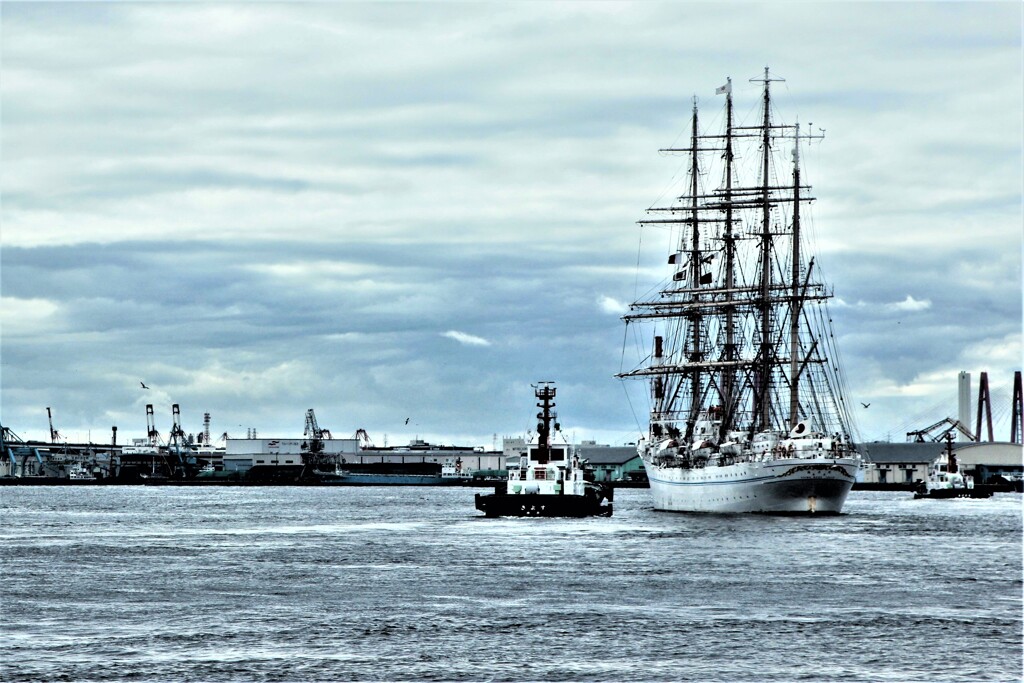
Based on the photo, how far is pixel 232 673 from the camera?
35906 millimetres

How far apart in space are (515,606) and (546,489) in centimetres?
5917

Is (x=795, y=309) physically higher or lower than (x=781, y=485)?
higher

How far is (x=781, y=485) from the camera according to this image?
11038 centimetres

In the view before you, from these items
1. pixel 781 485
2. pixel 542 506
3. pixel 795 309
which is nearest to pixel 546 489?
pixel 542 506

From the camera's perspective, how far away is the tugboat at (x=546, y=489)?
349 feet

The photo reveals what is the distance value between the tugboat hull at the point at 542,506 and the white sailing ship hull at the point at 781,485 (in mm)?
10290

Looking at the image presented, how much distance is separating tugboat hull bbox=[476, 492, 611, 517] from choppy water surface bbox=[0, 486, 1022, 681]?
1738 centimetres

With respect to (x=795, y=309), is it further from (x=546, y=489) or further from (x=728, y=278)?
(x=546, y=489)

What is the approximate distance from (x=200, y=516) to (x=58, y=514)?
13.8 metres

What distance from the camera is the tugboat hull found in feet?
350

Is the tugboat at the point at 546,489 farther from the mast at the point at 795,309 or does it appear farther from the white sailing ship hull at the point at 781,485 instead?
→ the mast at the point at 795,309

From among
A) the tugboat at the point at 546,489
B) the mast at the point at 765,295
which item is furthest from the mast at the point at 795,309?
the tugboat at the point at 546,489

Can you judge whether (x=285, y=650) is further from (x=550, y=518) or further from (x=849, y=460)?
(x=849, y=460)

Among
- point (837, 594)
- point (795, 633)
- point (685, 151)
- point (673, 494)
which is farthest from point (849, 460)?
point (795, 633)
